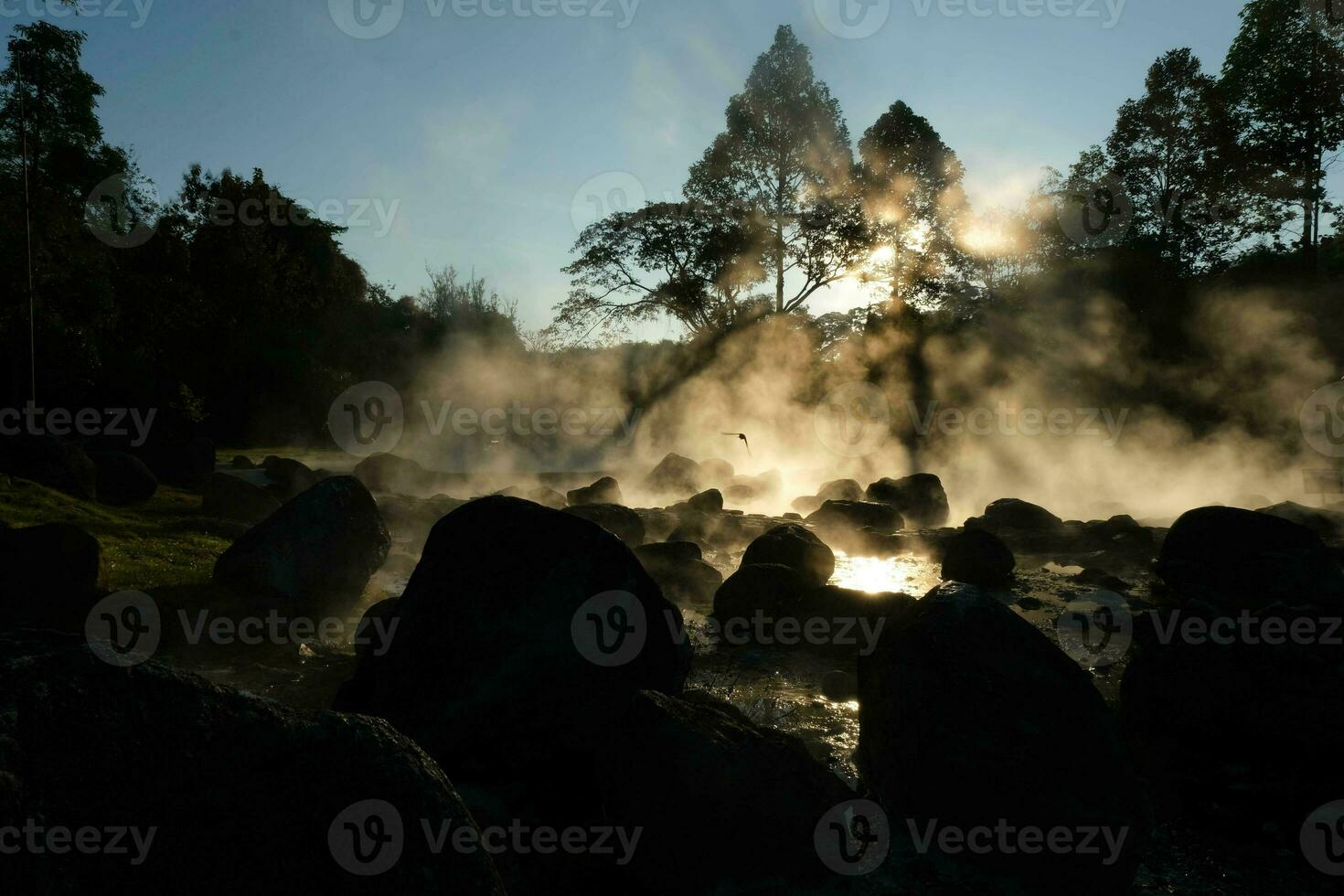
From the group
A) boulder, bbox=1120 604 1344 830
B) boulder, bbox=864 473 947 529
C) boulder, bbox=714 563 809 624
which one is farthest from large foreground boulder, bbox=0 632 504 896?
boulder, bbox=864 473 947 529

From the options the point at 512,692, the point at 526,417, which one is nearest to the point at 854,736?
the point at 512,692

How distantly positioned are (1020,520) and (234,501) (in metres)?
10.5

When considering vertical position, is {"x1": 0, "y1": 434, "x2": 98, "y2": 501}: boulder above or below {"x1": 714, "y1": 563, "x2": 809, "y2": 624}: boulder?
above

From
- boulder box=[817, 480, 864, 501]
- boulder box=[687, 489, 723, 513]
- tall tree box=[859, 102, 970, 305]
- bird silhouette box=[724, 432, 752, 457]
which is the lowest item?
boulder box=[687, 489, 723, 513]

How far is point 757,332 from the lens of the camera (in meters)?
25.0

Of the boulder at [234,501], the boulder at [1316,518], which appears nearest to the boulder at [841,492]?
the boulder at [1316,518]

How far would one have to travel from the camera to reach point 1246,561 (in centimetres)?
684

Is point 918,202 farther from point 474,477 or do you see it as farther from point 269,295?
point 269,295

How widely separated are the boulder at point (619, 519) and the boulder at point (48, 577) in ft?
17.5

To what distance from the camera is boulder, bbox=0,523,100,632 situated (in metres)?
5.04

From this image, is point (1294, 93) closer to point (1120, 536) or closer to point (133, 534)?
point (1120, 536)

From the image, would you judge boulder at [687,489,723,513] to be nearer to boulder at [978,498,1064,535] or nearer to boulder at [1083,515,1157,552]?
boulder at [978,498,1064,535]

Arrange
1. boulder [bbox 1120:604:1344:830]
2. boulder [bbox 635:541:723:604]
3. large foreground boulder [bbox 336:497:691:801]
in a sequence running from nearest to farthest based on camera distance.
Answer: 1. large foreground boulder [bbox 336:497:691:801]
2. boulder [bbox 1120:604:1344:830]
3. boulder [bbox 635:541:723:604]

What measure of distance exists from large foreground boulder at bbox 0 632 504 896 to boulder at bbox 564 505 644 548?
7.95 meters
